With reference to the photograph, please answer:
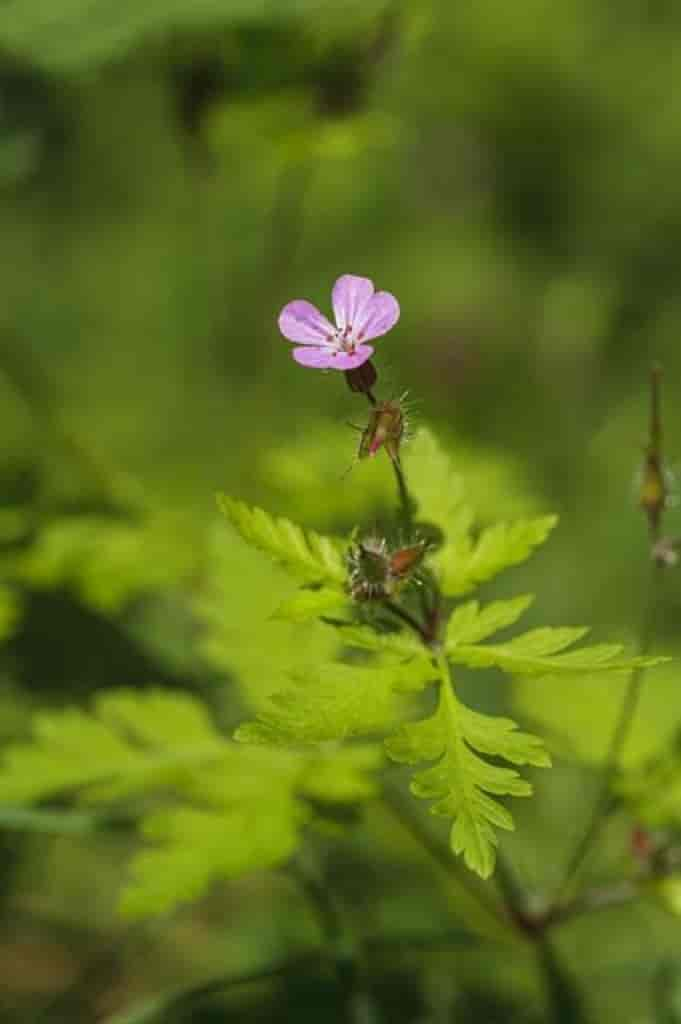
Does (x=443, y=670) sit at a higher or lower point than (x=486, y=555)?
lower

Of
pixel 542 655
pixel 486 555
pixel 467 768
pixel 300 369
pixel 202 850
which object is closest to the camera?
pixel 467 768

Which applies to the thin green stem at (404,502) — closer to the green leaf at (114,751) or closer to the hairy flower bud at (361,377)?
the hairy flower bud at (361,377)

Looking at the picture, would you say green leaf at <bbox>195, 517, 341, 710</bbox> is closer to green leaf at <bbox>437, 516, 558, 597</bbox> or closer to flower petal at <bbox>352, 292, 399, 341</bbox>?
green leaf at <bbox>437, 516, 558, 597</bbox>

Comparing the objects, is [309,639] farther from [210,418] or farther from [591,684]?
[210,418]

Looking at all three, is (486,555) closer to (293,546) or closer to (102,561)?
(293,546)

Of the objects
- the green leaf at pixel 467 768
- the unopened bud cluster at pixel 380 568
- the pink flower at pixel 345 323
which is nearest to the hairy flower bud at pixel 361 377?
the pink flower at pixel 345 323

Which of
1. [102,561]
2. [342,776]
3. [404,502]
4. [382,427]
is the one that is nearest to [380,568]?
[404,502]

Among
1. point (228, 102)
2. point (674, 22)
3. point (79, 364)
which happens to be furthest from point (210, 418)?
point (674, 22)
